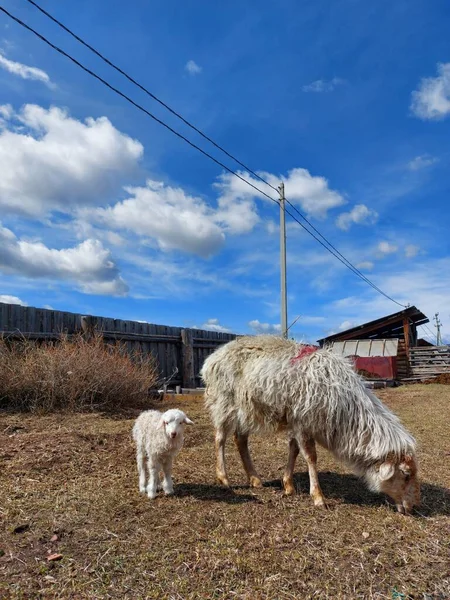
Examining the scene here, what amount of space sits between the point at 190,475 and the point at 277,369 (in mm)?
1781

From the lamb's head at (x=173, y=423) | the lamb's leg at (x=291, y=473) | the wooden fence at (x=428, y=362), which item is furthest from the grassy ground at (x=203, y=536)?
the wooden fence at (x=428, y=362)

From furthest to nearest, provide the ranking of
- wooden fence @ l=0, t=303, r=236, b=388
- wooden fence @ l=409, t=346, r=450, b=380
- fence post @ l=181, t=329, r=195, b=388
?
A: wooden fence @ l=409, t=346, r=450, b=380 < fence post @ l=181, t=329, r=195, b=388 < wooden fence @ l=0, t=303, r=236, b=388

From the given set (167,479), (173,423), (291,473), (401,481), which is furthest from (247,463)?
(401,481)

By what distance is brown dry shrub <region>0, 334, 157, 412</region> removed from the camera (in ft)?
29.1

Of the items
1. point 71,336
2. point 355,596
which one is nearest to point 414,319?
point 71,336

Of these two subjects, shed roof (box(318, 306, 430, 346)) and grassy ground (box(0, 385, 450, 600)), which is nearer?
grassy ground (box(0, 385, 450, 600))

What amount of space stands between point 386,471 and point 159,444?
228 cm

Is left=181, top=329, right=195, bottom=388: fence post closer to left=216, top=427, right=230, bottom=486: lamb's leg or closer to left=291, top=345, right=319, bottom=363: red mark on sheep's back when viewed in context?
left=216, top=427, right=230, bottom=486: lamb's leg

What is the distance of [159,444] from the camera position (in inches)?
175

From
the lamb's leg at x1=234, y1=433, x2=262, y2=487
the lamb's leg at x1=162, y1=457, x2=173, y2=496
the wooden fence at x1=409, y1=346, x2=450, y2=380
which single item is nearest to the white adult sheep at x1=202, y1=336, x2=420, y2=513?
the lamb's leg at x1=234, y1=433, x2=262, y2=487

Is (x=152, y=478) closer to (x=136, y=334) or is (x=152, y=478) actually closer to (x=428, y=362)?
(x=136, y=334)

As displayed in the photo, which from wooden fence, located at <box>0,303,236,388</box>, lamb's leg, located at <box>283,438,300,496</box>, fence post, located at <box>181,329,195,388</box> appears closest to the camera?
lamb's leg, located at <box>283,438,300,496</box>

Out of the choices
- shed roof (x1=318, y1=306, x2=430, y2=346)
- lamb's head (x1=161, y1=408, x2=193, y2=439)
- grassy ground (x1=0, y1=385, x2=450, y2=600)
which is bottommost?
grassy ground (x1=0, y1=385, x2=450, y2=600)

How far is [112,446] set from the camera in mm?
6445
